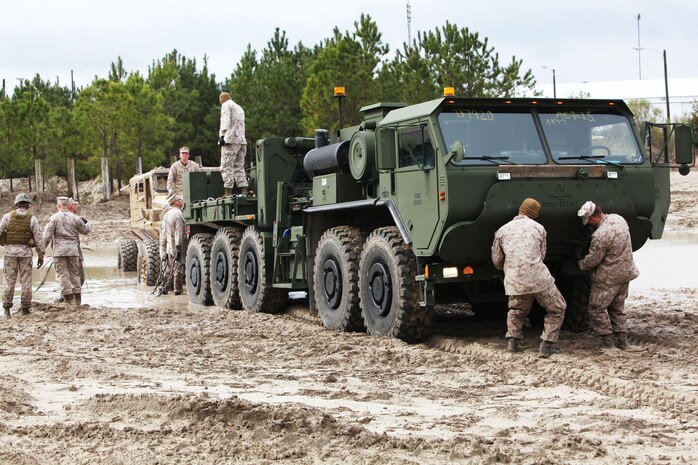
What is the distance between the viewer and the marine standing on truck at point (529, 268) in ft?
30.9

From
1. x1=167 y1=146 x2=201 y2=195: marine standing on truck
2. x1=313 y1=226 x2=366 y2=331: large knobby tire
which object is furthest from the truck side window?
x1=167 y1=146 x2=201 y2=195: marine standing on truck

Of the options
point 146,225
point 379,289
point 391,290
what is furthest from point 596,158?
point 146,225

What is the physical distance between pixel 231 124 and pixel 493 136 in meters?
6.13

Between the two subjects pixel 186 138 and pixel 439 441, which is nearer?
pixel 439 441

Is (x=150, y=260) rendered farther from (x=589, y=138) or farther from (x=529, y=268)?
(x=529, y=268)

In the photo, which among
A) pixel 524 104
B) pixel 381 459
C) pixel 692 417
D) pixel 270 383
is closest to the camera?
pixel 381 459

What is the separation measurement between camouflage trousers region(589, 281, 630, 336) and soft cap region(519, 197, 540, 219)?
0.98 metres

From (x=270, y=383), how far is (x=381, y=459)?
283 centimetres

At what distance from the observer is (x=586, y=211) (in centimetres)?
971

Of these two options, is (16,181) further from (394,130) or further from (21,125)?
(394,130)

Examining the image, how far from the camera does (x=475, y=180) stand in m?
9.65

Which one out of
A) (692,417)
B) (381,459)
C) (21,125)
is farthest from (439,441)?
(21,125)

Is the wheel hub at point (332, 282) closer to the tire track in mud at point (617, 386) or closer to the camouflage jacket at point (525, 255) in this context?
the tire track in mud at point (617, 386)

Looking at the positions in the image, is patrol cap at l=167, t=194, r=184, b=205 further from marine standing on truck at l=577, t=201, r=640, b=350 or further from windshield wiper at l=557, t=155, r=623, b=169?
marine standing on truck at l=577, t=201, r=640, b=350
